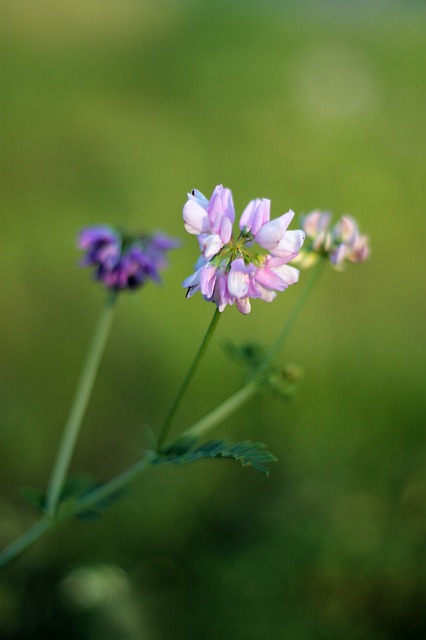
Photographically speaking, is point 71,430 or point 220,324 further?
point 220,324

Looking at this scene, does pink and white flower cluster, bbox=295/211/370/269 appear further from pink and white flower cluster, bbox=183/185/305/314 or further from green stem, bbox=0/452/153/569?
green stem, bbox=0/452/153/569

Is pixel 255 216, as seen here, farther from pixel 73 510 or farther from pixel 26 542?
pixel 26 542

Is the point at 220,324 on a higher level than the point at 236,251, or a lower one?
higher

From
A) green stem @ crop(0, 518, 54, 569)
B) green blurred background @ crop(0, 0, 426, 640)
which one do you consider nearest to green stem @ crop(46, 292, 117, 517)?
green stem @ crop(0, 518, 54, 569)

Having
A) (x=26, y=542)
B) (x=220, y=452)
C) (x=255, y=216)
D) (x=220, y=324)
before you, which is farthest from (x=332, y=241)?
(x=220, y=324)

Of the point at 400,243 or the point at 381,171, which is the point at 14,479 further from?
the point at 381,171

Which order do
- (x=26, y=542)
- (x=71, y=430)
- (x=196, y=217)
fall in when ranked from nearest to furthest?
1. (x=196, y=217)
2. (x=26, y=542)
3. (x=71, y=430)

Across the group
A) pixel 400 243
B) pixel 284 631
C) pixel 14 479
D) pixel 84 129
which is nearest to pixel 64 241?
pixel 84 129
